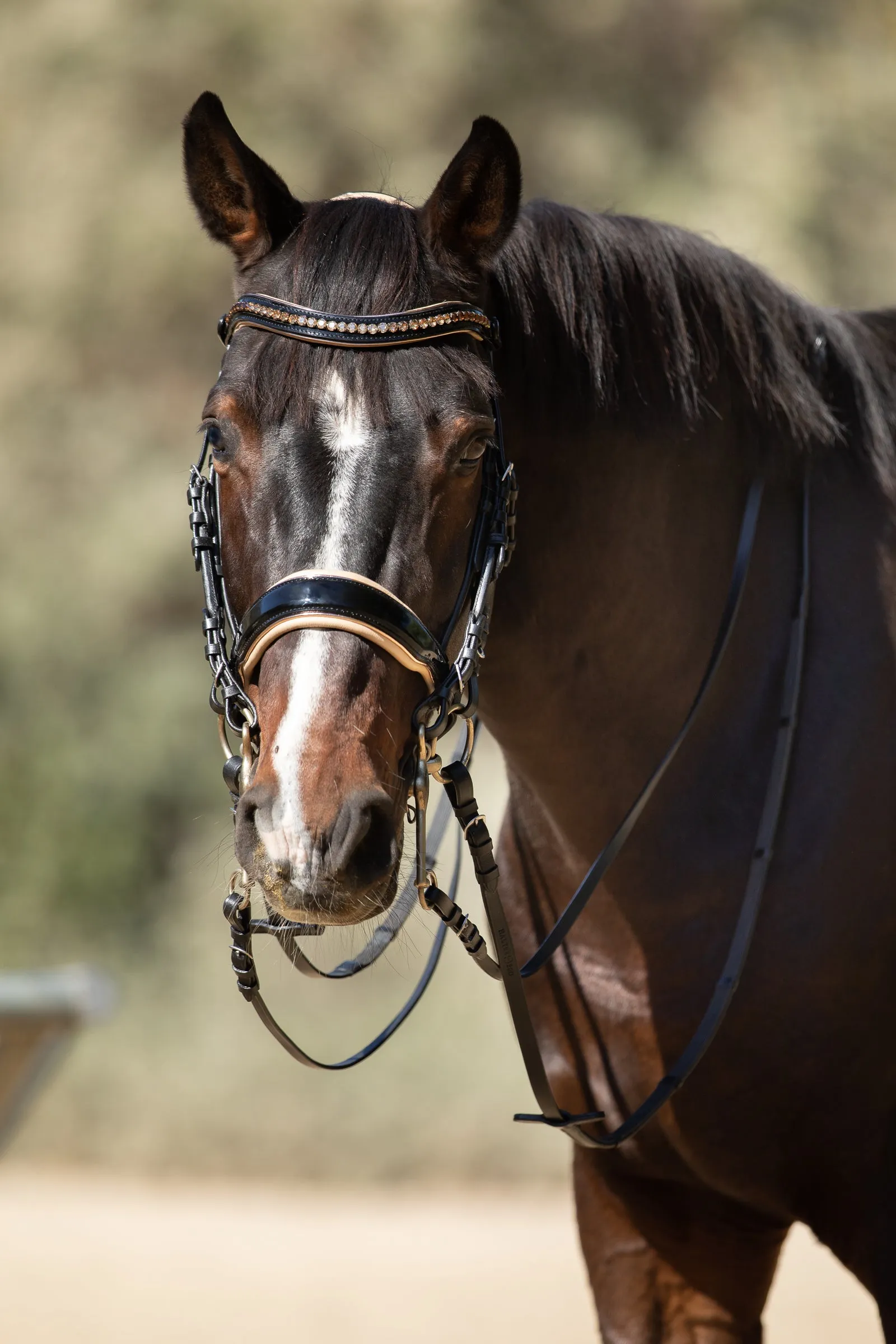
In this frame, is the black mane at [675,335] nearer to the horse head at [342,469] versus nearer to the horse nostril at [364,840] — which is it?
the horse head at [342,469]

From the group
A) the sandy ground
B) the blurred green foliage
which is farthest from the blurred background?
the sandy ground

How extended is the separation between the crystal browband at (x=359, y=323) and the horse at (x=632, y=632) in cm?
2

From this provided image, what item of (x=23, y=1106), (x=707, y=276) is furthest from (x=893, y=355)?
(x=23, y=1106)

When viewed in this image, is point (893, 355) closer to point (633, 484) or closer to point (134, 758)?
point (633, 484)

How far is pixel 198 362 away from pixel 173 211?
104cm

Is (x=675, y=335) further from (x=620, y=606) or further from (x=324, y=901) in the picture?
(x=324, y=901)

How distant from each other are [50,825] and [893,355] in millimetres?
7064

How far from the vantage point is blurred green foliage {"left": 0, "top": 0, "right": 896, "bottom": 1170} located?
338 inches

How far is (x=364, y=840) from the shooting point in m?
1.62

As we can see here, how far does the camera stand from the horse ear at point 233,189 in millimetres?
1915

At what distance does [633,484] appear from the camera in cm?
214

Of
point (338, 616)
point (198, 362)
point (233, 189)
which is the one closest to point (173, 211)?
point (198, 362)

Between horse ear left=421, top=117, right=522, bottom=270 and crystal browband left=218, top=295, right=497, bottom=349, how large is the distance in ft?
0.34

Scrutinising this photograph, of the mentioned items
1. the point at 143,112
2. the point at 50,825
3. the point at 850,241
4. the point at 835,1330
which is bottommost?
the point at 835,1330
